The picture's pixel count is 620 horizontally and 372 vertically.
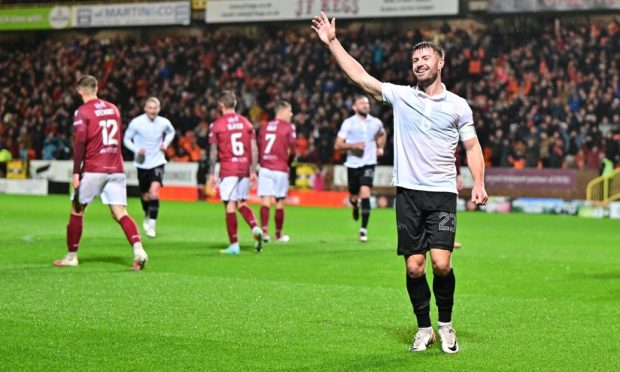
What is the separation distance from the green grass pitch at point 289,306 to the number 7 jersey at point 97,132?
4.36 feet

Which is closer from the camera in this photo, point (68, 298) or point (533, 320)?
point (533, 320)

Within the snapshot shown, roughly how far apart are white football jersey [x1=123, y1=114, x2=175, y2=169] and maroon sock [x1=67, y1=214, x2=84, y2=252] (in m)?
5.77

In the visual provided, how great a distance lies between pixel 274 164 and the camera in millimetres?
17391

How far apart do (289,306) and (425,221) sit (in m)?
2.48

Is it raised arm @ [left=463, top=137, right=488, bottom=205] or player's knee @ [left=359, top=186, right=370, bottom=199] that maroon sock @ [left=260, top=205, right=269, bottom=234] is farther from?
raised arm @ [left=463, top=137, right=488, bottom=205]

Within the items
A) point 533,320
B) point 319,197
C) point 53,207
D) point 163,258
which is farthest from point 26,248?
point 319,197

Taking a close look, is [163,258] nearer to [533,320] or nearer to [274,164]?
[274,164]

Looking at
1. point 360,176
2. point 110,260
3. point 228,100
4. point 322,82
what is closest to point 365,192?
point 360,176

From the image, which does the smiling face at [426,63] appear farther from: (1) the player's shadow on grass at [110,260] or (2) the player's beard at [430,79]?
(1) the player's shadow on grass at [110,260]

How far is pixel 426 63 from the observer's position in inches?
286

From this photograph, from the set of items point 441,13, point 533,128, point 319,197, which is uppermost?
point 441,13

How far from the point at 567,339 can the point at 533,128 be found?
24.2 m

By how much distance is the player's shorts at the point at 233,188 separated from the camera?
50.0ft

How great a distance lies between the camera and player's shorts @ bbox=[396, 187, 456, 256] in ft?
24.2
